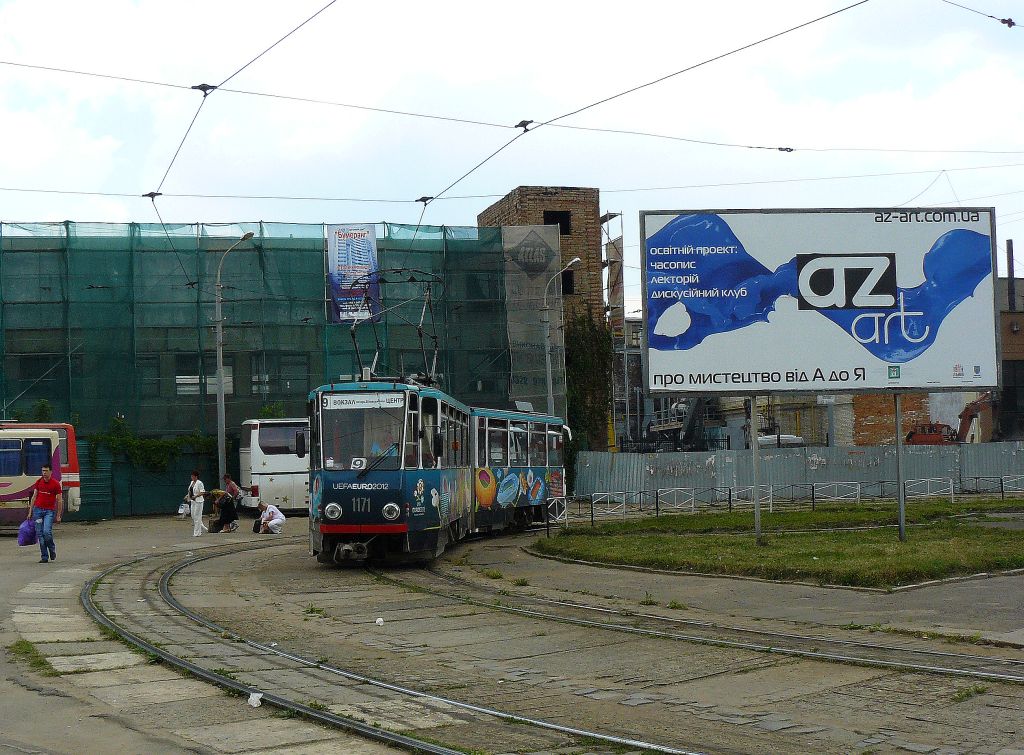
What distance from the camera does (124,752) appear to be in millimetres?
6969

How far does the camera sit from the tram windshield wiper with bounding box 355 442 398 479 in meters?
18.1

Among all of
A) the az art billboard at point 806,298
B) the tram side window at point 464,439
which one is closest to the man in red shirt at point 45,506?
the tram side window at point 464,439

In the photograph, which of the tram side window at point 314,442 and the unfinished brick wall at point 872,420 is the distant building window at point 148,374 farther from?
the unfinished brick wall at point 872,420

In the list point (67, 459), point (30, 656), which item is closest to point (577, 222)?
point (67, 459)

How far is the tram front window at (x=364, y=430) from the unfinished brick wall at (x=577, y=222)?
34285mm

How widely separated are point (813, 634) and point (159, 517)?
Answer: 33.8m

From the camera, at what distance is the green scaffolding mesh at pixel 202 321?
137 ft

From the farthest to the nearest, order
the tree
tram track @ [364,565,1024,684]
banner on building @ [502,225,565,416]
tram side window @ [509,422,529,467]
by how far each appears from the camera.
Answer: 1. the tree
2. banner on building @ [502,225,565,416]
3. tram side window @ [509,422,529,467]
4. tram track @ [364,565,1024,684]

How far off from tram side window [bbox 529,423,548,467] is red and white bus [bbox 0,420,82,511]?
13660mm

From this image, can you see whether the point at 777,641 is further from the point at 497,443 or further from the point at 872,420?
the point at 872,420

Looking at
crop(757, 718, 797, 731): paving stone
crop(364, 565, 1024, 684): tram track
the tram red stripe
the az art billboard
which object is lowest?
crop(364, 565, 1024, 684): tram track

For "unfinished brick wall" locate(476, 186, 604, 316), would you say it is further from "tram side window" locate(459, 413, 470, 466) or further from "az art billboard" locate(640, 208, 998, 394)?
"az art billboard" locate(640, 208, 998, 394)

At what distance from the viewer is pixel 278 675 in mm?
9516

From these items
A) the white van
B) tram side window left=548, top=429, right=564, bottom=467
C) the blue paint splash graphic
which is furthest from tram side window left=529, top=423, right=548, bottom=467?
the white van
